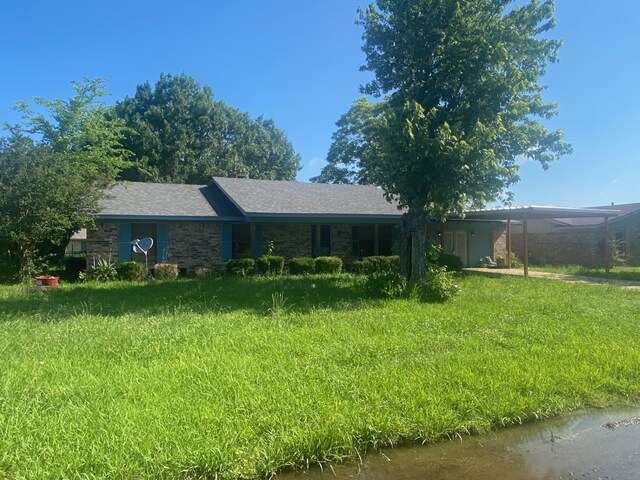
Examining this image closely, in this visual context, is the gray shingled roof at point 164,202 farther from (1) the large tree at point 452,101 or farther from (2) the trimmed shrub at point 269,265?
(1) the large tree at point 452,101

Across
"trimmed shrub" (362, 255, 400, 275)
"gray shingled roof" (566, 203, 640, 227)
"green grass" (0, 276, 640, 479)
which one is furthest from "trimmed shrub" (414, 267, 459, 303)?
"gray shingled roof" (566, 203, 640, 227)

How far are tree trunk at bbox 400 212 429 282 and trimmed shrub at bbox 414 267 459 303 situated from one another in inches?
45.8

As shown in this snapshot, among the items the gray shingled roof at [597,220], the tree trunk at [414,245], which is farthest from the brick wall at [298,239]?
the gray shingled roof at [597,220]

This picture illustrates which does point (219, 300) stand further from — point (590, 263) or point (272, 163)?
point (272, 163)

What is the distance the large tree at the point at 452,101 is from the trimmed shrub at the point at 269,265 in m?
5.57

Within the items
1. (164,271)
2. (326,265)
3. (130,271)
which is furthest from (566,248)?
(130,271)

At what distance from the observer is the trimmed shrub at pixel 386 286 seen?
35.2 feet

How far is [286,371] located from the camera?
528 cm

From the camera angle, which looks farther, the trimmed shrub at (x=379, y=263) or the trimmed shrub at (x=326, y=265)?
the trimmed shrub at (x=379, y=263)

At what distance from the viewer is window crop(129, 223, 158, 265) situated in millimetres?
17016

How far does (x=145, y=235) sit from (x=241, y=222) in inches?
138

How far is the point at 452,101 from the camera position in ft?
39.5

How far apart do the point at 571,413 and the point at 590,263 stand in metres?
22.9

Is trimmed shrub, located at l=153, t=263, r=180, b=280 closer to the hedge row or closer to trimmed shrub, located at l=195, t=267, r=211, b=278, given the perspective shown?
trimmed shrub, located at l=195, t=267, r=211, b=278
